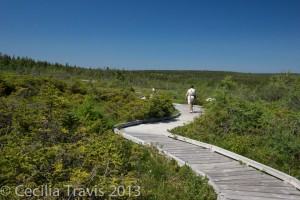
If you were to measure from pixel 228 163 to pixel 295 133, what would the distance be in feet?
14.3

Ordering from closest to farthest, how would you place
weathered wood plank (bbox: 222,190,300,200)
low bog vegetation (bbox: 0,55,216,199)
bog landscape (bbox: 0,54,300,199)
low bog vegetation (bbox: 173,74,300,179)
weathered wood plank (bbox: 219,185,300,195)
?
low bog vegetation (bbox: 0,55,216,199) → bog landscape (bbox: 0,54,300,199) → weathered wood plank (bbox: 222,190,300,200) → weathered wood plank (bbox: 219,185,300,195) → low bog vegetation (bbox: 173,74,300,179)

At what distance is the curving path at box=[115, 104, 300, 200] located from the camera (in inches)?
235

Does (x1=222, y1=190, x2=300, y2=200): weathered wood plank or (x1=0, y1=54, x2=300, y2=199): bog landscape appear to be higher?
(x1=0, y1=54, x2=300, y2=199): bog landscape

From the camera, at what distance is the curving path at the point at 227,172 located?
5980 millimetres

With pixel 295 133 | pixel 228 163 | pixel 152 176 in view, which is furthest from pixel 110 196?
pixel 295 133

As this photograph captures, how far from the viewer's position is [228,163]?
25.9ft

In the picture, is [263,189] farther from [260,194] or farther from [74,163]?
[74,163]

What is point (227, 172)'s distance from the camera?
7176 mm

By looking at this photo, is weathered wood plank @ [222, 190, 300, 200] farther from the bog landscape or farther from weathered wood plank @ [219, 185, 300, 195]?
the bog landscape

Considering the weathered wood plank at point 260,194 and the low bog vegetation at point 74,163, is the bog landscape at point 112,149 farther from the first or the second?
the weathered wood plank at point 260,194

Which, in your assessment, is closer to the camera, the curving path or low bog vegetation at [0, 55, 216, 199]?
low bog vegetation at [0, 55, 216, 199]

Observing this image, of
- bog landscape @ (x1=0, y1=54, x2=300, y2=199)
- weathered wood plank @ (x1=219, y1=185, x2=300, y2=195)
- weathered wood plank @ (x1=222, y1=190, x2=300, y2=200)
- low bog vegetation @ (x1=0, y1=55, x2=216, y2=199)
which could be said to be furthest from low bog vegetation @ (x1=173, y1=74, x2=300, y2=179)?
low bog vegetation @ (x1=0, y1=55, x2=216, y2=199)

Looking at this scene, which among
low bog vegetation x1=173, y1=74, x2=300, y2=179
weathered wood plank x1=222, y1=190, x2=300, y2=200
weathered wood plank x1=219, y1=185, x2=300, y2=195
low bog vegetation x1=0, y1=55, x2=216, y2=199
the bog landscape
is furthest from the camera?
low bog vegetation x1=173, y1=74, x2=300, y2=179

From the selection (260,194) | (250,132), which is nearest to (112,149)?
(260,194)
